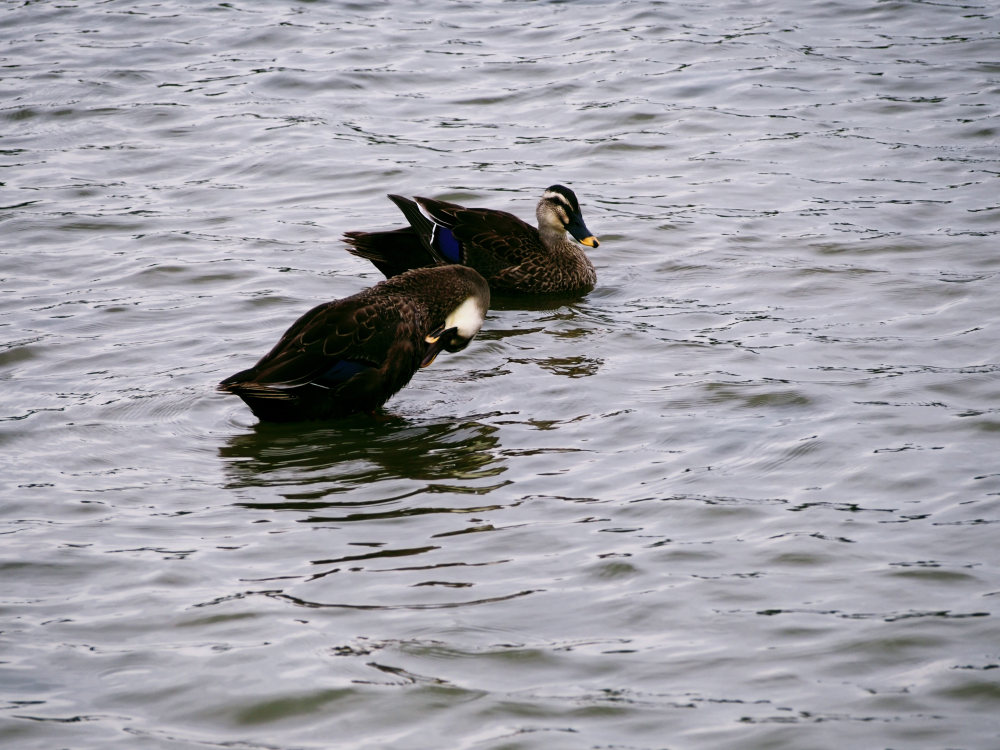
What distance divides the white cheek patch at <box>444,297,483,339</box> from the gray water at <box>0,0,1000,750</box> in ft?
1.19

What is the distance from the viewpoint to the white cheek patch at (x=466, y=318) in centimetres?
757

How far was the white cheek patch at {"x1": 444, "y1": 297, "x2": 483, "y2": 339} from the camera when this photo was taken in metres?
7.57

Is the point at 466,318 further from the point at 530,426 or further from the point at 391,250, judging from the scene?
the point at 391,250

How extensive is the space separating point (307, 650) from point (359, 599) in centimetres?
39

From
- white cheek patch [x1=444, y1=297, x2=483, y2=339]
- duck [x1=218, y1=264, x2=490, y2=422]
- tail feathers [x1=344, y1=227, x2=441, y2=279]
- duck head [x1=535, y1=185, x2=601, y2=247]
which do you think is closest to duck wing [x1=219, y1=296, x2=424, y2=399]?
duck [x1=218, y1=264, x2=490, y2=422]

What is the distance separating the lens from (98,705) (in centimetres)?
438

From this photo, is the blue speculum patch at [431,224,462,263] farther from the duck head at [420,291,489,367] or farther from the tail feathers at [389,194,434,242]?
the duck head at [420,291,489,367]

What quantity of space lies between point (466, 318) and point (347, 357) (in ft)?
2.83

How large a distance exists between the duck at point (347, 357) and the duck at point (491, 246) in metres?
2.09

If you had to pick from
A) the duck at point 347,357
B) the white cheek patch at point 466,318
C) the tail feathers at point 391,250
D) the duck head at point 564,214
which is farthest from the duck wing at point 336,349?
the duck head at point 564,214

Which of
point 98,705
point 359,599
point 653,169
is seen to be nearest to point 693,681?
point 359,599

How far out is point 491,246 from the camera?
9859 millimetres

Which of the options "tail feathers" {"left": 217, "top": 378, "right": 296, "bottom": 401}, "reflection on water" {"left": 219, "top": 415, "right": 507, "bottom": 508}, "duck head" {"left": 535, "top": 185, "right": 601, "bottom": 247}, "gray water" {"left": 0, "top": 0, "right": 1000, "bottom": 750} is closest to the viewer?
"gray water" {"left": 0, "top": 0, "right": 1000, "bottom": 750}

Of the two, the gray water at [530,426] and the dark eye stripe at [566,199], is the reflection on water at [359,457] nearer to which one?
the gray water at [530,426]
